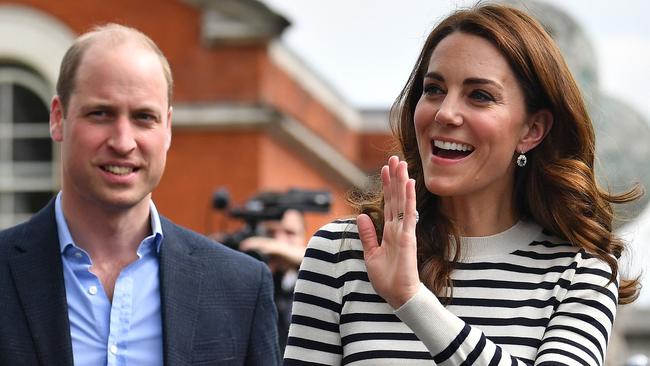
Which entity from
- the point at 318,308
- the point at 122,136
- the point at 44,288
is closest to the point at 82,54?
the point at 122,136

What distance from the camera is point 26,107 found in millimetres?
19188

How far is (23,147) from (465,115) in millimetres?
15835

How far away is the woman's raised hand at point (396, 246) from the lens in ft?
11.5

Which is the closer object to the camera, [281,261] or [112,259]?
[112,259]

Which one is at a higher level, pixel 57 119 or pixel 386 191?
pixel 57 119

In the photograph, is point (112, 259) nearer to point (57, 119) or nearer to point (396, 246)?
point (57, 119)

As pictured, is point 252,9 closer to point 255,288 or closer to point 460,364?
point 255,288

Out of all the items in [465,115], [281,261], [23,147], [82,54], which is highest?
[23,147]

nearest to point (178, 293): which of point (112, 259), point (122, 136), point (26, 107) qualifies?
point (112, 259)

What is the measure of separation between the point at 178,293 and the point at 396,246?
3.17ft

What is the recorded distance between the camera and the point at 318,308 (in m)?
3.80

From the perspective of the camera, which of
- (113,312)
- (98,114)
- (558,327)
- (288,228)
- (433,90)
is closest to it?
(558,327)

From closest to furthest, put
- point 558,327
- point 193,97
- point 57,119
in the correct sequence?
point 558,327, point 57,119, point 193,97

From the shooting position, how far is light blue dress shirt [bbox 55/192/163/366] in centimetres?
412
